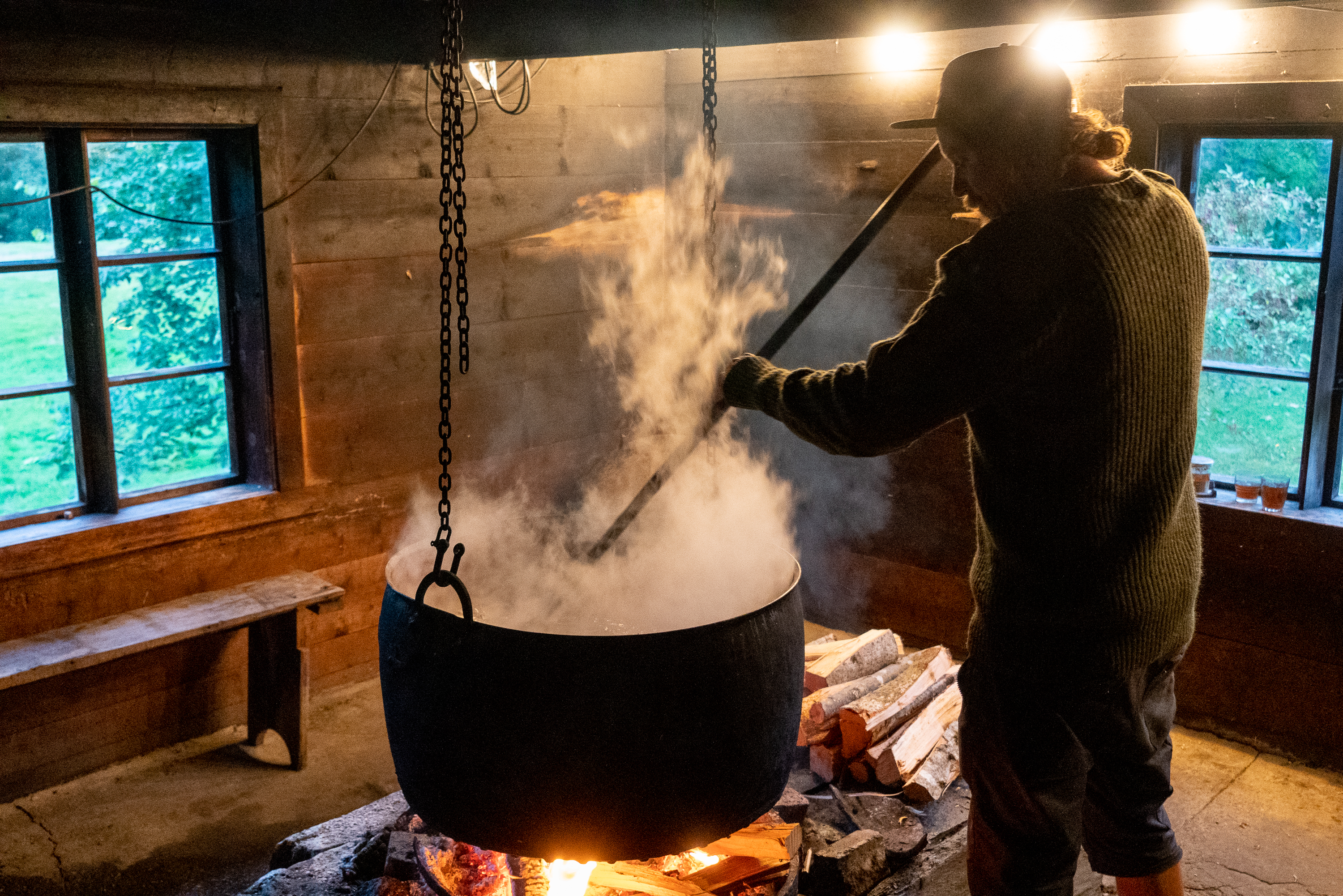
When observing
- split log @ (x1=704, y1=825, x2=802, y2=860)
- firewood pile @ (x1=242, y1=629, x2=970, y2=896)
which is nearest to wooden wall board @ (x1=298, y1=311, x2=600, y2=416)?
firewood pile @ (x1=242, y1=629, x2=970, y2=896)

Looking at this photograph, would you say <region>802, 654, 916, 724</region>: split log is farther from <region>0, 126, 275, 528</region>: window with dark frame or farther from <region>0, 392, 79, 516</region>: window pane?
<region>0, 392, 79, 516</region>: window pane

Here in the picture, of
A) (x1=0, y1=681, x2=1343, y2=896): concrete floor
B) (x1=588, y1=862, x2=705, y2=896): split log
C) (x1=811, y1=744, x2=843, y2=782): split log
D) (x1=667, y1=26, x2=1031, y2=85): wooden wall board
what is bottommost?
(x1=0, y1=681, x2=1343, y2=896): concrete floor

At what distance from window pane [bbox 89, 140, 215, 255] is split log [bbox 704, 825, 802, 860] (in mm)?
2603

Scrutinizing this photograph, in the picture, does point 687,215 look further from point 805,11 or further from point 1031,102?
point 1031,102

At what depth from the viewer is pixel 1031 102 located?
1.87m

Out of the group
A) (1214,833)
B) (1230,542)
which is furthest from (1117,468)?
(1230,542)

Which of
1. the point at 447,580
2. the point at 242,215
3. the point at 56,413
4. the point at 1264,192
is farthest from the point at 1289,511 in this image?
the point at 56,413

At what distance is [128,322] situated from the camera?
360cm

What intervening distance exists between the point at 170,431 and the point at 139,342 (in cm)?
32

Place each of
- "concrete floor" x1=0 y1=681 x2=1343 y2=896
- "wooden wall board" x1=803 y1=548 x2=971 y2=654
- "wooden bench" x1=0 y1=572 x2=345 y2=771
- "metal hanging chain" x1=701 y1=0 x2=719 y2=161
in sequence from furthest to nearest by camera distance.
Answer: "wooden wall board" x1=803 y1=548 x2=971 y2=654 < "wooden bench" x1=0 y1=572 x2=345 y2=771 < "concrete floor" x1=0 y1=681 x2=1343 y2=896 < "metal hanging chain" x1=701 y1=0 x2=719 y2=161

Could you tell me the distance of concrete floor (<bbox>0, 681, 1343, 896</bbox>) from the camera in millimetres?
3053

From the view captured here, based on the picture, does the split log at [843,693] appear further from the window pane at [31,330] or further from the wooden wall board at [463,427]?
the window pane at [31,330]

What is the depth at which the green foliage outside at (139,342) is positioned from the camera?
3.40 meters

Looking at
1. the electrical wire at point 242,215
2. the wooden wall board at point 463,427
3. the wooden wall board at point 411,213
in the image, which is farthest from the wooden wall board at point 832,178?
the electrical wire at point 242,215
